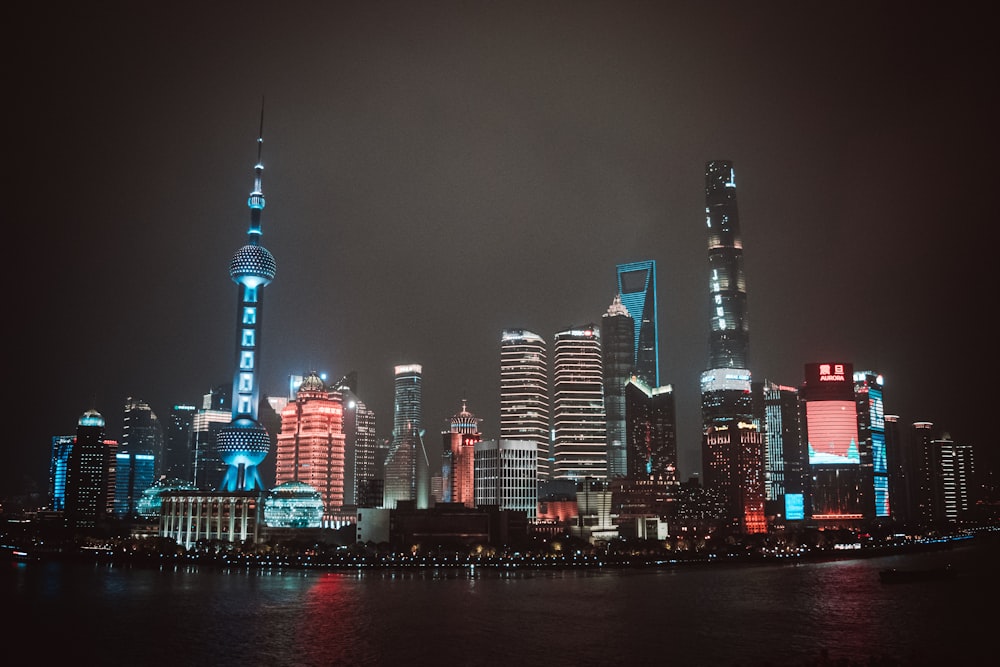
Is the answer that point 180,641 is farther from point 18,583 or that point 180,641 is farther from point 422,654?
point 18,583

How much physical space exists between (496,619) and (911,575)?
94898 millimetres

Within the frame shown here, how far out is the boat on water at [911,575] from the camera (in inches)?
6265

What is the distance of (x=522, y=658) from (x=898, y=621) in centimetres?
4906

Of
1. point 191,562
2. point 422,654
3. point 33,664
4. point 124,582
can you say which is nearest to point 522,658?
point 422,654

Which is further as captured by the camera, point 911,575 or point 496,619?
point 911,575

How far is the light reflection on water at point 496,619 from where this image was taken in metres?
83.2

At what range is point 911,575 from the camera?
16412 centimetres

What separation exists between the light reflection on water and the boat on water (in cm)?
460

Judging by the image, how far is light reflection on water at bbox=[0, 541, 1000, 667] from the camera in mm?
83188

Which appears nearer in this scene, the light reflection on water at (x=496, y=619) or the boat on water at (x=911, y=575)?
the light reflection on water at (x=496, y=619)

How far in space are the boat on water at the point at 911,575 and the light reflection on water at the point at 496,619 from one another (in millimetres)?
4598

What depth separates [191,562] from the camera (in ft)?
641

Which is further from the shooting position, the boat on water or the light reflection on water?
the boat on water

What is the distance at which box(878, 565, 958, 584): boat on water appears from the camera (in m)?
159
